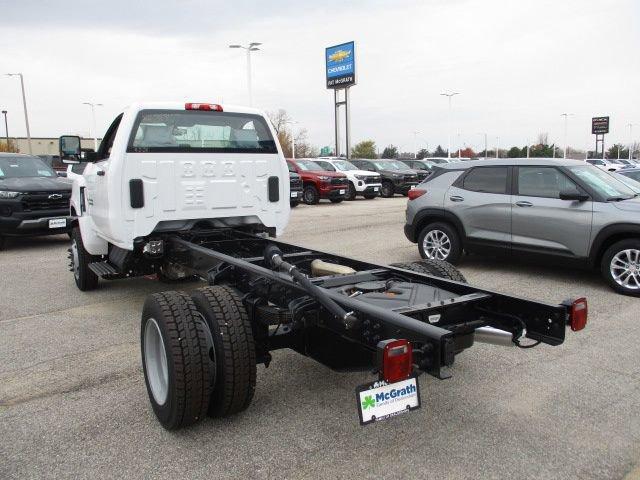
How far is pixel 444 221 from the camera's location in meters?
8.38

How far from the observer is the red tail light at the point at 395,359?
8.18ft

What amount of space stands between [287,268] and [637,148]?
344ft

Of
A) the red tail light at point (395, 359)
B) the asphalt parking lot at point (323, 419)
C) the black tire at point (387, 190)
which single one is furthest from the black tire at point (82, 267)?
the black tire at point (387, 190)

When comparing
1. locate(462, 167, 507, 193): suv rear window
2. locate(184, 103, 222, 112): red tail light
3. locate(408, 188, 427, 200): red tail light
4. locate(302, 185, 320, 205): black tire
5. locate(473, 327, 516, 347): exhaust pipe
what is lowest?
locate(302, 185, 320, 205): black tire

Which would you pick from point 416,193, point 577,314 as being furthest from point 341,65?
point 577,314

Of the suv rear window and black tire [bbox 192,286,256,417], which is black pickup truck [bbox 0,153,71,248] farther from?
black tire [bbox 192,286,256,417]

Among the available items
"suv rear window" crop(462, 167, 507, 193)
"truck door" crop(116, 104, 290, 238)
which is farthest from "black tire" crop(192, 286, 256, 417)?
"suv rear window" crop(462, 167, 507, 193)

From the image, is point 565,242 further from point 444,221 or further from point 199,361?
point 199,361

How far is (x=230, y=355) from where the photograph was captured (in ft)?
10.4

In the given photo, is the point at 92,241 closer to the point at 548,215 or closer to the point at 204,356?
the point at 204,356

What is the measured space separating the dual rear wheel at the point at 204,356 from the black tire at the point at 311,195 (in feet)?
57.4

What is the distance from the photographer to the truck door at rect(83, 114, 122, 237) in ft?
18.4

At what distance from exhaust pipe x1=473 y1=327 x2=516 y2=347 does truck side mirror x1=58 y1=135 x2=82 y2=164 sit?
17.6 feet

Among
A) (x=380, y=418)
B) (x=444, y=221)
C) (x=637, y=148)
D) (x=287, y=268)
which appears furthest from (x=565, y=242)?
(x=637, y=148)
